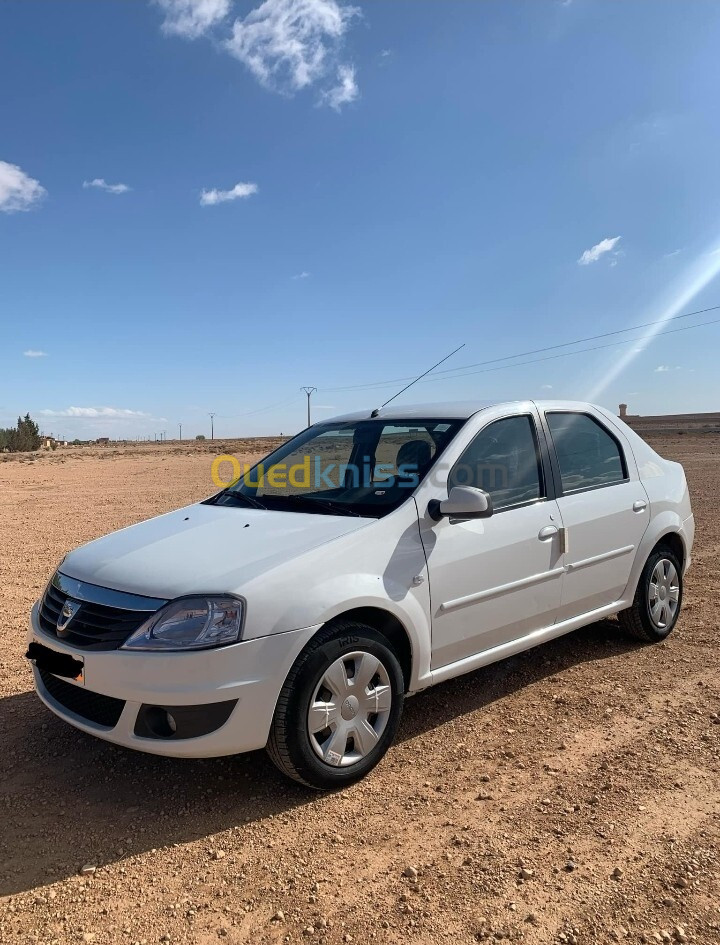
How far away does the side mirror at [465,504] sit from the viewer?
3273mm

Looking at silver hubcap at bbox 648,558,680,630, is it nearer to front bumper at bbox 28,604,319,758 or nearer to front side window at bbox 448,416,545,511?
front side window at bbox 448,416,545,511

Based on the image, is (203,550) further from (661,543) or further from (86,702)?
(661,543)

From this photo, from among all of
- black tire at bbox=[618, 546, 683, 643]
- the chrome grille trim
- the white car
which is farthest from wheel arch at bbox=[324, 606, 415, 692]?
black tire at bbox=[618, 546, 683, 643]

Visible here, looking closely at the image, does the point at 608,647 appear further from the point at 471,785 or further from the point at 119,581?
the point at 119,581

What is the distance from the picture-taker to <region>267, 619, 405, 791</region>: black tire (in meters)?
2.86

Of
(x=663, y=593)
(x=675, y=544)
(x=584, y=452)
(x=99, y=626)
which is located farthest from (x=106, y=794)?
(x=675, y=544)

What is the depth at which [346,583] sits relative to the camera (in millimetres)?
3025

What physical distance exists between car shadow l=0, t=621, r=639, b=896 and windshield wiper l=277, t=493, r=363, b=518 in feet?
4.09

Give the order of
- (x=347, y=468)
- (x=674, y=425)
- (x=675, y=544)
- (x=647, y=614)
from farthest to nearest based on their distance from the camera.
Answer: (x=674, y=425), (x=675, y=544), (x=647, y=614), (x=347, y=468)

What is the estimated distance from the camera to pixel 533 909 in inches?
A: 91.0

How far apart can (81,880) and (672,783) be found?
254cm

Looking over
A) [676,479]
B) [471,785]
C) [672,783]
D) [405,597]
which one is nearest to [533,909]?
[471,785]

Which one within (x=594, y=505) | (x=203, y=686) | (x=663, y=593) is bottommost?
(x=663, y=593)

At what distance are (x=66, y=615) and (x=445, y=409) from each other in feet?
8.00
